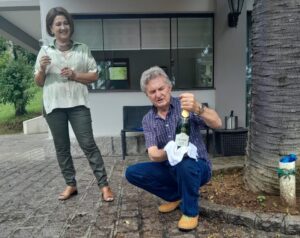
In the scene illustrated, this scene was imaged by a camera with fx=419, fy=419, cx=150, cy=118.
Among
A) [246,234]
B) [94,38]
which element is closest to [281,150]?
[246,234]

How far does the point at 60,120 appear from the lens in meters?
4.17

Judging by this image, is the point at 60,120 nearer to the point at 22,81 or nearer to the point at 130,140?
the point at 130,140

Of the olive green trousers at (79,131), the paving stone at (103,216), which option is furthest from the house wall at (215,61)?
the olive green trousers at (79,131)

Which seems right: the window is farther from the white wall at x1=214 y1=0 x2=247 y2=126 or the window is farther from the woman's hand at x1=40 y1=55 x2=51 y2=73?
the woman's hand at x1=40 y1=55 x2=51 y2=73

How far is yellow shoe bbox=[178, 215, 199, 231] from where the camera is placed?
335 centimetres

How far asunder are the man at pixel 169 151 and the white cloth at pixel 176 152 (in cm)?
2

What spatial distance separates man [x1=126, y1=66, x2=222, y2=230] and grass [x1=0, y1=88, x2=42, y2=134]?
12.3 m

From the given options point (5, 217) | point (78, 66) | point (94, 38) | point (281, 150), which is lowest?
point (5, 217)

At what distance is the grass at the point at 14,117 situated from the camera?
51.0 feet

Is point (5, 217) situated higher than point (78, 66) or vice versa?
point (78, 66)

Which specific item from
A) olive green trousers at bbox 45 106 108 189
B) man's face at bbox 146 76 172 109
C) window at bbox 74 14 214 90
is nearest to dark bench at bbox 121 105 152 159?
window at bbox 74 14 214 90

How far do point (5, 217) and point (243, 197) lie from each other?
7.21 feet

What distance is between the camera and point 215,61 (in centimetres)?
724

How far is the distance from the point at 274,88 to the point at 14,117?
577 inches
